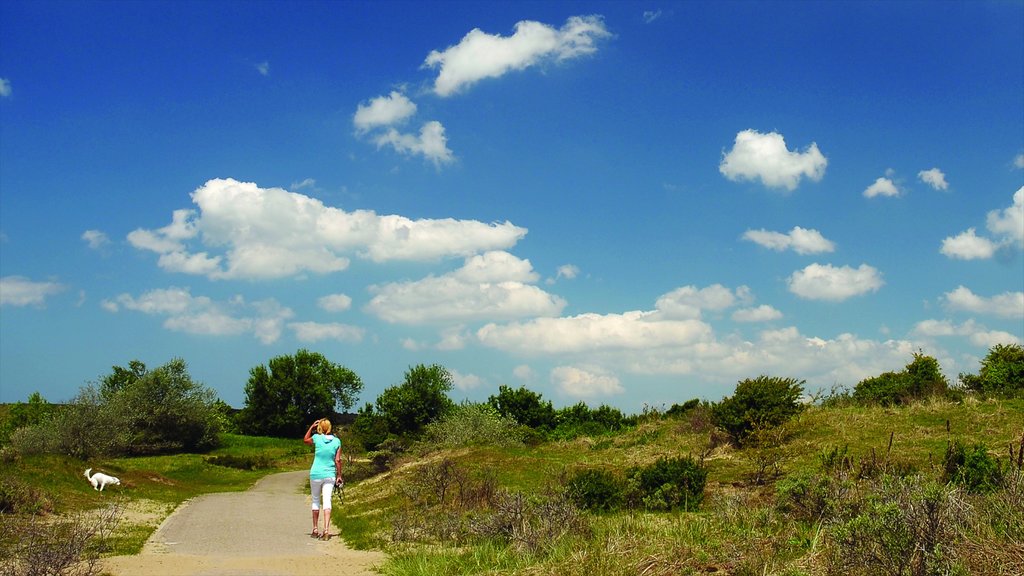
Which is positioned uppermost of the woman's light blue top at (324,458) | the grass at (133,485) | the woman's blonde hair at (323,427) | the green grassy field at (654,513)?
the woman's blonde hair at (323,427)

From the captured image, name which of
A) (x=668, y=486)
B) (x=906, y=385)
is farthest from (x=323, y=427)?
(x=906, y=385)

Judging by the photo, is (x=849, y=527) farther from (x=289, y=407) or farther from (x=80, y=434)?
(x=289, y=407)

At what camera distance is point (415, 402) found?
57156 millimetres

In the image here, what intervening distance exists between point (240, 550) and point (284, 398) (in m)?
71.3

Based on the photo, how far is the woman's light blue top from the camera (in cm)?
1213

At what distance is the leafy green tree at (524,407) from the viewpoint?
5191 centimetres

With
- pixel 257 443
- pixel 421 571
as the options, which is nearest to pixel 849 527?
pixel 421 571

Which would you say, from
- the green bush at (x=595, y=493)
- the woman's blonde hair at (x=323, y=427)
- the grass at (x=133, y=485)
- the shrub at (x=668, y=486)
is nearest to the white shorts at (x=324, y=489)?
the woman's blonde hair at (x=323, y=427)

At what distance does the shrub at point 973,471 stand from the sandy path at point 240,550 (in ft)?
28.1

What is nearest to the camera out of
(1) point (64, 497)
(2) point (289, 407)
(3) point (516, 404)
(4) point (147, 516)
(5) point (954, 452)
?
(5) point (954, 452)

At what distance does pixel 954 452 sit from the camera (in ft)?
43.4

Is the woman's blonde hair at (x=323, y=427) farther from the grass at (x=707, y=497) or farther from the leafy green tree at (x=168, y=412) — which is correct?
the leafy green tree at (x=168, y=412)

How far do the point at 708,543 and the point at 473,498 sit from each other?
730cm

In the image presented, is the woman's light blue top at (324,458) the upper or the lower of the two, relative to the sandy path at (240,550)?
upper
